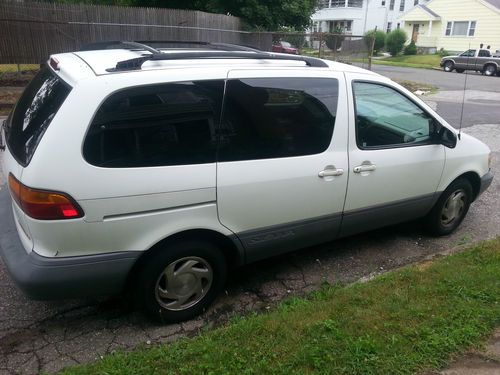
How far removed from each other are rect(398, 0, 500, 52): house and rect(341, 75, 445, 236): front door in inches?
1523

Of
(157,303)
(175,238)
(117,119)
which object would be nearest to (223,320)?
(157,303)

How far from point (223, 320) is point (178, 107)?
1.52 meters

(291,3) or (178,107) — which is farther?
(291,3)

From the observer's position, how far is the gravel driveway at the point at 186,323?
2908 millimetres

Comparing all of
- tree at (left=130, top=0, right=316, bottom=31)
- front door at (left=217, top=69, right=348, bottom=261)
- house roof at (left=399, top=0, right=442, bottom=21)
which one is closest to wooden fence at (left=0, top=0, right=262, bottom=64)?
tree at (left=130, top=0, right=316, bottom=31)

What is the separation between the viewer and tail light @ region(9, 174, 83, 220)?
258 centimetres

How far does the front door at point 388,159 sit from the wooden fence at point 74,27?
432 inches

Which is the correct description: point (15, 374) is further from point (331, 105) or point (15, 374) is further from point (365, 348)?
point (331, 105)

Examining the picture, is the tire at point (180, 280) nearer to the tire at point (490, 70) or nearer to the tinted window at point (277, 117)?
the tinted window at point (277, 117)

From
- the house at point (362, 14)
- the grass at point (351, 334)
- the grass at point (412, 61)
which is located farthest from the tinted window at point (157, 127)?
the house at point (362, 14)

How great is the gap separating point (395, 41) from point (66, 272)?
153 feet

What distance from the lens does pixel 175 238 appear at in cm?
302

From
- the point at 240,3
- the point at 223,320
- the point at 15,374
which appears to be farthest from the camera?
the point at 240,3

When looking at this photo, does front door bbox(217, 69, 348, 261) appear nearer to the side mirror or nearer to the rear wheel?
the side mirror
